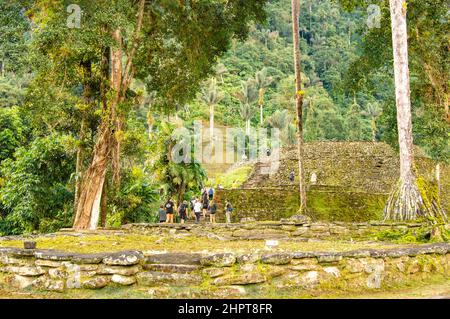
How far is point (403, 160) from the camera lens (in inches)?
441

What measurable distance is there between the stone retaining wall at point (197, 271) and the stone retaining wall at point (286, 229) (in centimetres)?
392

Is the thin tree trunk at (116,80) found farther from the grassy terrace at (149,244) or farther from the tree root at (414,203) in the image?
the tree root at (414,203)

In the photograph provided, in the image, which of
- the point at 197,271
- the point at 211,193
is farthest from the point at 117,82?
the point at 197,271

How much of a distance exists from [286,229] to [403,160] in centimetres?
276

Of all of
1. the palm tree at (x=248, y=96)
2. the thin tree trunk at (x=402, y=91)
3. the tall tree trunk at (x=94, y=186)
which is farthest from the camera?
the palm tree at (x=248, y=96)

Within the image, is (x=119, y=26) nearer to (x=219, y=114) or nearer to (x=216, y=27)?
(x=216, y=27)

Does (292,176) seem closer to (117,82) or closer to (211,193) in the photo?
(211,193)

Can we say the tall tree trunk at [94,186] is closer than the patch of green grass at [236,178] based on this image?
Yes

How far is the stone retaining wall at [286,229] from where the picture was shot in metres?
10.6

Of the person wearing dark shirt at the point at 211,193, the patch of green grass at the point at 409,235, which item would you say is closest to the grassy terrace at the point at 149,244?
the patch of green grass at the point at 409,235

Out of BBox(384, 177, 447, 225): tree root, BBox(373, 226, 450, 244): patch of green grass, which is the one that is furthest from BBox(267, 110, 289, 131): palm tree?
BBox(373, 226, 450, 244): patch of green grass

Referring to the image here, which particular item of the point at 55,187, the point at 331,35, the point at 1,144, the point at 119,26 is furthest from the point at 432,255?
the point at 331,35

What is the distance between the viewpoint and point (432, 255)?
720 centimetres
